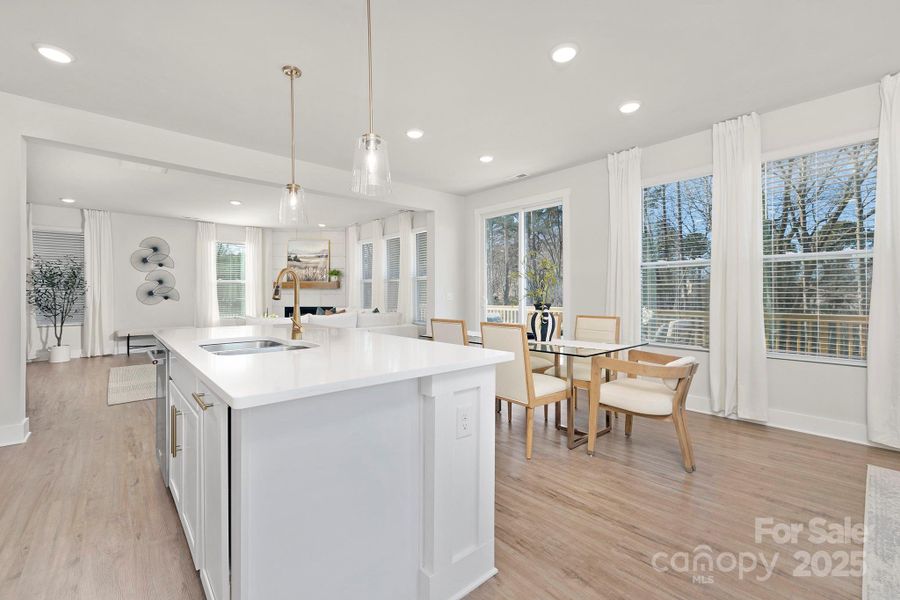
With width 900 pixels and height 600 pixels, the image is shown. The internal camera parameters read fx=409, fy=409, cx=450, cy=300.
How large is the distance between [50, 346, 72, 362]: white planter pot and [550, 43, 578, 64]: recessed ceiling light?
840cm

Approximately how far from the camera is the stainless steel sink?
223 cm

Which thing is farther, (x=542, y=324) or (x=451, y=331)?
(x=542, y=324)

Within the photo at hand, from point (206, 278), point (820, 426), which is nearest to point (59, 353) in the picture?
point (206, 278)

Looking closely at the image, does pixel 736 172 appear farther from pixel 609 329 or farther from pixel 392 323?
pixel 392 323

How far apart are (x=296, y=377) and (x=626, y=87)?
3107 mm

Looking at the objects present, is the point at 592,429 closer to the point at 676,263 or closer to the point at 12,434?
the point at 676,263

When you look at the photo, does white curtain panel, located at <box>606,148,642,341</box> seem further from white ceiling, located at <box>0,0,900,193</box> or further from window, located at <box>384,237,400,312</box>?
window, located at <box>384,237,400,312</box>

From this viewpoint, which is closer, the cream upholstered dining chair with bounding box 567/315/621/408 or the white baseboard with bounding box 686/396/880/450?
the white baseboard with bounding box 686/396/880/450

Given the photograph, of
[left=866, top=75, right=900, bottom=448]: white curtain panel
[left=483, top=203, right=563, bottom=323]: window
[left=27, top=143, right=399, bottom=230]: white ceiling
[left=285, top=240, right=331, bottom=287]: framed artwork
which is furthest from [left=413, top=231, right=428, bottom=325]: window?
[left=866, top=75, right=900, bottom=448]: white curtain panel

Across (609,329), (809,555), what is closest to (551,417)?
(609,329)

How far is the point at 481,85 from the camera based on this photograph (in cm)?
301

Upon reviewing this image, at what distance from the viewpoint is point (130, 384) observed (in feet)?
16.6

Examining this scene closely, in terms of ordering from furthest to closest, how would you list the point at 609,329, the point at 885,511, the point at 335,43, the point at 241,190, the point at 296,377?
the point at 241,190
the point at 609,329
the point at 335,43
the point at 885,511
the point at 296,377

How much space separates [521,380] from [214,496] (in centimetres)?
203
